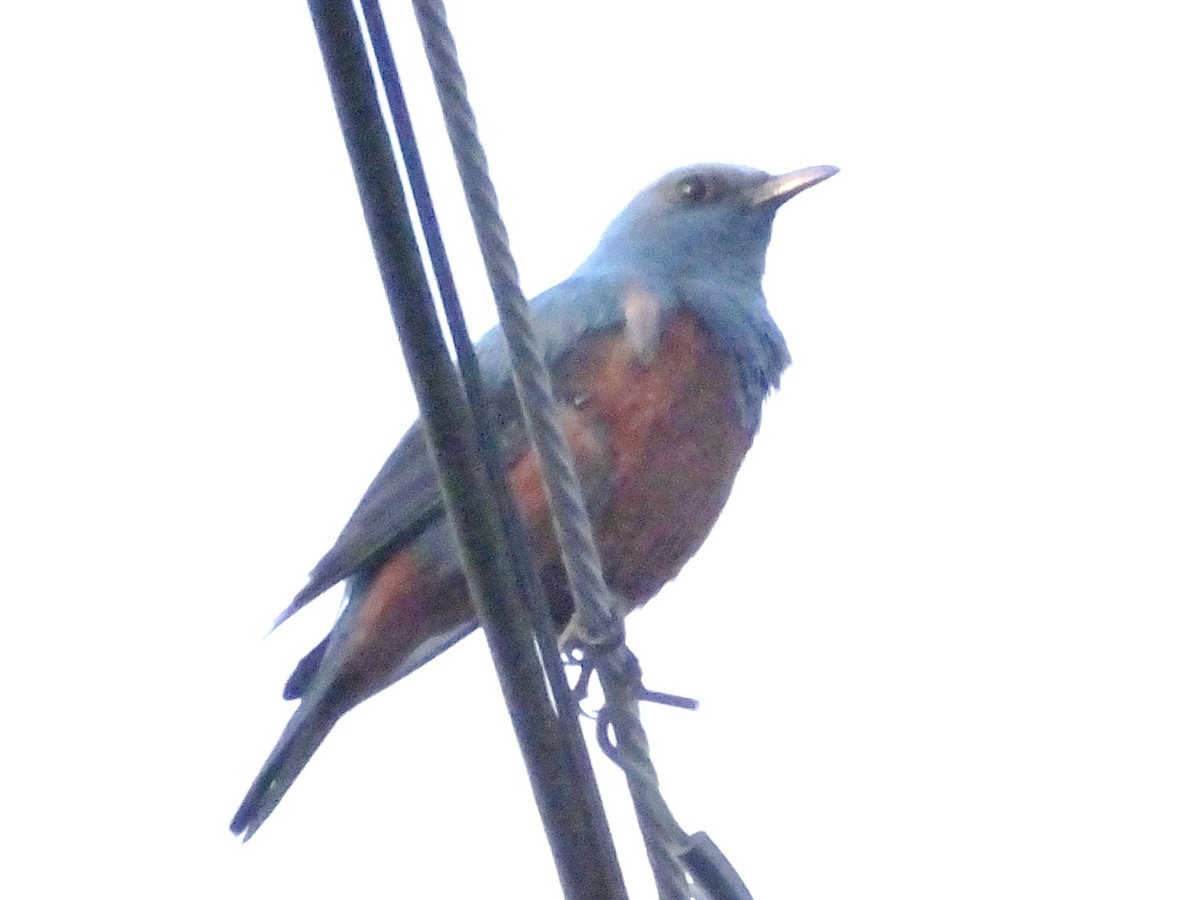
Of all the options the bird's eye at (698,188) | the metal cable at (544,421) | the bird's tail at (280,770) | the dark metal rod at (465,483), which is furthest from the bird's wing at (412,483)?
the dark metal rod at (465,483)

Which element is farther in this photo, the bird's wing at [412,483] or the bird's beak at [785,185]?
the bird's beak at [785,185]

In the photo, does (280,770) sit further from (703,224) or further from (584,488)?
(703,224)

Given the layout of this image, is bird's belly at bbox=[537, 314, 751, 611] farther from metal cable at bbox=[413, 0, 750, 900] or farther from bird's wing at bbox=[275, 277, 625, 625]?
metal cable at bbox=[413, 0, 750, 900]

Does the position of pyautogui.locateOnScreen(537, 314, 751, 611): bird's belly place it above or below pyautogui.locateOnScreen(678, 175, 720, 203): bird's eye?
below

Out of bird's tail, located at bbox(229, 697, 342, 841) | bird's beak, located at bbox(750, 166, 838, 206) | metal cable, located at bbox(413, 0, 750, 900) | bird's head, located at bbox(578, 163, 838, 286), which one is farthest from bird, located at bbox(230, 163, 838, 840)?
metal cable, located at bbox(413, 0, 750, 900)

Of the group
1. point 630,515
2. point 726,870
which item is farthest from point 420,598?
point 726,870

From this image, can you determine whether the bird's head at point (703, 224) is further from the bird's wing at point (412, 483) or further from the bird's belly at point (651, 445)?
the bird's belly at point (651, 445)
